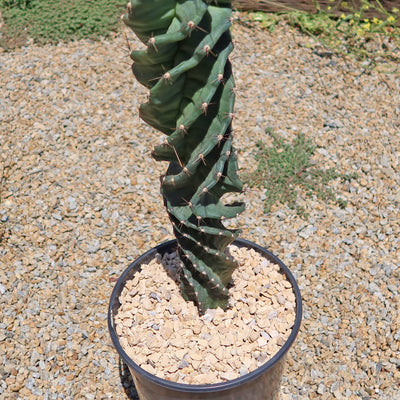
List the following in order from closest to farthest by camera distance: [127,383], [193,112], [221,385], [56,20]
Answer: [193,112] → [221,385] → [127,383] → [56,20]

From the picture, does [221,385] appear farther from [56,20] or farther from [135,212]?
[56,20]

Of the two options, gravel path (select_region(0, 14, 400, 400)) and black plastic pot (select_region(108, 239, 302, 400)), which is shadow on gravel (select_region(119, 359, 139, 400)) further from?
black plastic pot (select_region(108, 239, 302, 400))

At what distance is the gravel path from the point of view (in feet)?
9.14

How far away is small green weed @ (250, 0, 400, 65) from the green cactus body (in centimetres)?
330

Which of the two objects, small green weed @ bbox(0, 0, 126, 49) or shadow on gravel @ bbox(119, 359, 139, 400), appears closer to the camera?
shadow on gravel @ bbox(119, 359, 139, 400)

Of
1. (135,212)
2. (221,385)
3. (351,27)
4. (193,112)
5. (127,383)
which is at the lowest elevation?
(127,383)

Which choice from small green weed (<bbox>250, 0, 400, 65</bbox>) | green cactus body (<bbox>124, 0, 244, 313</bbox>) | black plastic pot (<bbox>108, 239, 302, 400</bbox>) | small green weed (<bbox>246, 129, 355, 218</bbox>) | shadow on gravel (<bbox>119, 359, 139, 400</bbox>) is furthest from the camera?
small green weed (<bbox>250, 0, 400, 65</bbox>)

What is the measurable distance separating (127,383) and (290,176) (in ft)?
5.88

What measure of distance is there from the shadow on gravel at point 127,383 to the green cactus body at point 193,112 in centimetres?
92

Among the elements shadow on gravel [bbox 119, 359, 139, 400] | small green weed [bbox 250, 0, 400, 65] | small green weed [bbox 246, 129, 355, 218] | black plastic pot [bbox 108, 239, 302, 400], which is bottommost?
shadow on gravel [bbox 119, 359, 139, 400]

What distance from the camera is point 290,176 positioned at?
3.68 m

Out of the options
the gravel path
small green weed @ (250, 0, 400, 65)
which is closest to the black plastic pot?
the gravel path

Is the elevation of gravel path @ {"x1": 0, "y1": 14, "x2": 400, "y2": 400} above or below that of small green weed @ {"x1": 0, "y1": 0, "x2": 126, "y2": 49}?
below

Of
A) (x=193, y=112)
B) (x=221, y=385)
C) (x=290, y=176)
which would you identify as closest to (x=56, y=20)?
(x=290, y=176)
